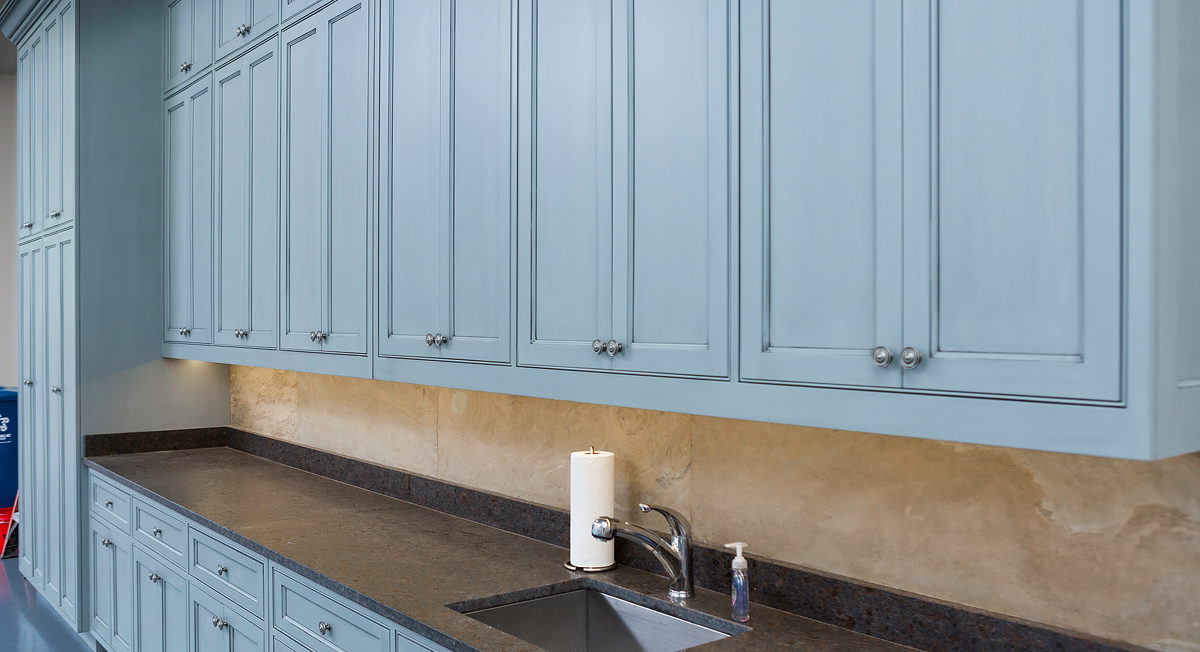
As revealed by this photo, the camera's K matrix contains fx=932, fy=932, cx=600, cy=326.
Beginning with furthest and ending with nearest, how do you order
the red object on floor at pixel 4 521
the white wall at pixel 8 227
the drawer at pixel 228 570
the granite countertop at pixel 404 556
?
the white wall at pixel 8 227 → the red object on floor at pixel 4 521 → the drawer at pixel 228 570 → the granite countertop at pixel 404 556

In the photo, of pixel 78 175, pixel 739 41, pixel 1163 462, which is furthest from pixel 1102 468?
pixel 78 175

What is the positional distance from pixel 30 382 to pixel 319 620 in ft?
10.4

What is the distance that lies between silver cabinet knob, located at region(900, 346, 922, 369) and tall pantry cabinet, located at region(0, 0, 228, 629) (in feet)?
12.2

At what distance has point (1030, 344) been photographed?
1.20 m

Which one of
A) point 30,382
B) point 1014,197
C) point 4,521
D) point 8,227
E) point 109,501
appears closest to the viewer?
point 1014,197

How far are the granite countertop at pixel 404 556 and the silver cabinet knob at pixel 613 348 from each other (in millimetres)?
557

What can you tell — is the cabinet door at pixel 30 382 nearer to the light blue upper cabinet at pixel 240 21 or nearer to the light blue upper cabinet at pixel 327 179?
the light blue upper cabinet at pixel 240 21

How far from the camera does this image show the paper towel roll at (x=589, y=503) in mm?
2180

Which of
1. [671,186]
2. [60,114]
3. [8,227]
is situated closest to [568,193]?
[671,186]

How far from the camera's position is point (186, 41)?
391cm

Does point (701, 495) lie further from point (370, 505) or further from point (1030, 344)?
point (370, 505)

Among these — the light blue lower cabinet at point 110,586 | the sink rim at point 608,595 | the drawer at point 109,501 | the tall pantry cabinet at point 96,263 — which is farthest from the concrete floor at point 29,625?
the sink rim at point 608,595

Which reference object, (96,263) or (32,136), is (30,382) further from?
(32,136)

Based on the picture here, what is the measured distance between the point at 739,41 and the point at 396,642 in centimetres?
Answer: 139
